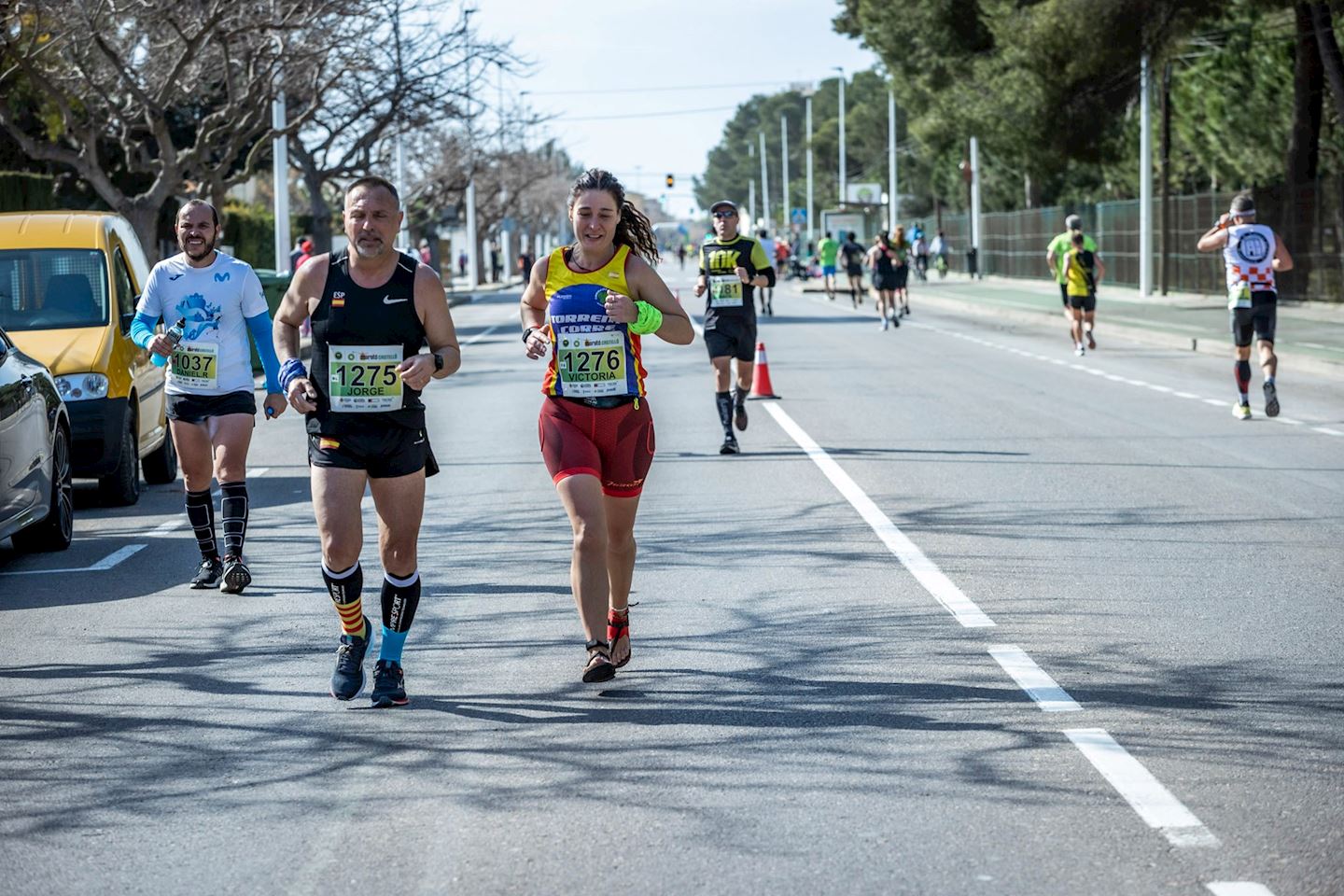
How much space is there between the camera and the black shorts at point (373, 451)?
6984mm

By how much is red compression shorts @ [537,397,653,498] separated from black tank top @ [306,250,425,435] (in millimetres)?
516

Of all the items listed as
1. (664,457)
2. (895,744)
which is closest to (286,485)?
(664,457)

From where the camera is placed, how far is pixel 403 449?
23.1ft

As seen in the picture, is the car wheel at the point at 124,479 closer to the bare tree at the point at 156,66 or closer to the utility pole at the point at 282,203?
the bare tree at the point at 156,66

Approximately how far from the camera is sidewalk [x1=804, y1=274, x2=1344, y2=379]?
2562cm

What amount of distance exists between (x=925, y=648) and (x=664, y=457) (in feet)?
25.8

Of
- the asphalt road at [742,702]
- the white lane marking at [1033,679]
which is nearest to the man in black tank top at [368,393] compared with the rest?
the asphalt road at [742,702]

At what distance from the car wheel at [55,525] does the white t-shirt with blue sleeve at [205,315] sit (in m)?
1.69

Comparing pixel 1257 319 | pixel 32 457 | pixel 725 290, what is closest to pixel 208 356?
pixel 32 457

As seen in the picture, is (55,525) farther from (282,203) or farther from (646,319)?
(282,203)

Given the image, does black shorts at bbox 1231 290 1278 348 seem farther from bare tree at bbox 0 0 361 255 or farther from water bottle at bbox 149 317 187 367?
bare tree at bbox 0 0 361 255

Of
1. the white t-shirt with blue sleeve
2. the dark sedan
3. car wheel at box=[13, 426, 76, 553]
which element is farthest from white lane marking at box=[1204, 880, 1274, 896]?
car wheel at box=[13, 426, 76, 553]

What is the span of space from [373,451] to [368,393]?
8.1 inches

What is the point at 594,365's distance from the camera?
7211 mm
